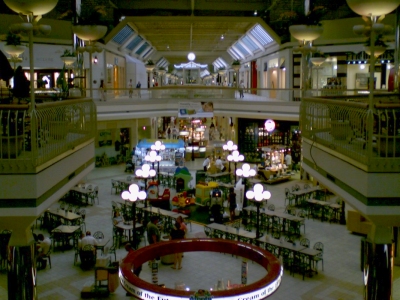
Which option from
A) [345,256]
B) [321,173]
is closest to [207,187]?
[345,256]

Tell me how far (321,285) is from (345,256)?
7.71 ft

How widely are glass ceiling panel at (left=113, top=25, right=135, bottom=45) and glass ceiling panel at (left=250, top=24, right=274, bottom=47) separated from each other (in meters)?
8.25

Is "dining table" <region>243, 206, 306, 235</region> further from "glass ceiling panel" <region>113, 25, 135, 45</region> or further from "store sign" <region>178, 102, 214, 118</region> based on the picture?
"glass ceiling panel" <region>113, 25, 135, 45</region>

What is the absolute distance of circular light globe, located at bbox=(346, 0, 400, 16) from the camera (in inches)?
293

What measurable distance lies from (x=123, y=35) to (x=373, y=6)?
28.4m

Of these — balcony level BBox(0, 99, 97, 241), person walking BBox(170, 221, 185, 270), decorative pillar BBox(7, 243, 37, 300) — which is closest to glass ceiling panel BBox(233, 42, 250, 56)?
person walking BBox(170, 221, 185, 270)

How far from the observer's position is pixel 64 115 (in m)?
9.72

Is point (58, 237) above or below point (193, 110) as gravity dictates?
below

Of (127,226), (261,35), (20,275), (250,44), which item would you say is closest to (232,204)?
(127,226)

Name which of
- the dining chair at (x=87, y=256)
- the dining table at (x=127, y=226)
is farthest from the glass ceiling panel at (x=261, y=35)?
the dining chair at (x=87, y=256)

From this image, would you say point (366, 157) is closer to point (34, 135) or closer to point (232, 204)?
point (34, 135)

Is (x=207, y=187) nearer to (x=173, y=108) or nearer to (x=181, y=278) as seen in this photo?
(x=181, y=278)

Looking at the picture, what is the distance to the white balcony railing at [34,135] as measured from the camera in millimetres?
7562

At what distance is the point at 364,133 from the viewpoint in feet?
25.8
